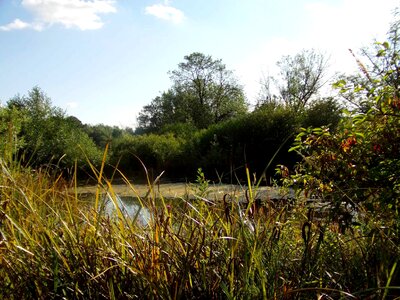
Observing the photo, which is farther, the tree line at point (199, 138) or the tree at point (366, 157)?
the tree line at point (199, 138)

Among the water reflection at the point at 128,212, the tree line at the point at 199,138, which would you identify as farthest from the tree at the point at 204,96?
the water reflection at the point at 128,212

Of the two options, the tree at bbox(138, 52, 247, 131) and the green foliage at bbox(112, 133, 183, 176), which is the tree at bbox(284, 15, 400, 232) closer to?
the green foliage at bbox(112, 133, 183, 176)

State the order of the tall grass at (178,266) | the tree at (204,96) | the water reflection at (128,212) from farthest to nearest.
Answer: the tree at (204,96) → the water reflection at (128,212) → the tall grass at (178,266)

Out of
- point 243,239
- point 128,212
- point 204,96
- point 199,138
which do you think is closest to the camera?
point 243,239

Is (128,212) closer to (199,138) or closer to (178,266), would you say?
(178,266)

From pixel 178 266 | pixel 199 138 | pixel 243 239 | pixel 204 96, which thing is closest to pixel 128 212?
pixel 178 266

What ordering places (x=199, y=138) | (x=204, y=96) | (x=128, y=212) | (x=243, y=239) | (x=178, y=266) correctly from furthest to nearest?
(x=204, y=96), (x=199, y=138), (x=128, y=212), (x=178, y=266), (x=243, y=239)

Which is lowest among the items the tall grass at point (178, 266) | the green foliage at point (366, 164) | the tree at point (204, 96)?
the tall grass at point (178, 266)

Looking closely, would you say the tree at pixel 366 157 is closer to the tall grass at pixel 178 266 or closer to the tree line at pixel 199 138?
the tall grass at pixel 178 266

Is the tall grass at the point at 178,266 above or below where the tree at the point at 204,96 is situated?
below

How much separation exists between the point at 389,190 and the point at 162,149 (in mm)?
16372

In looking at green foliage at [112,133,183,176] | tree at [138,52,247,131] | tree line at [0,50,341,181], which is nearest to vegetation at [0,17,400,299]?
tree line at [0,50,341,181]

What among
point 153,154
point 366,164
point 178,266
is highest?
point 153,154

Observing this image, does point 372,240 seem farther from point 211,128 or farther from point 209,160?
point 211,128
